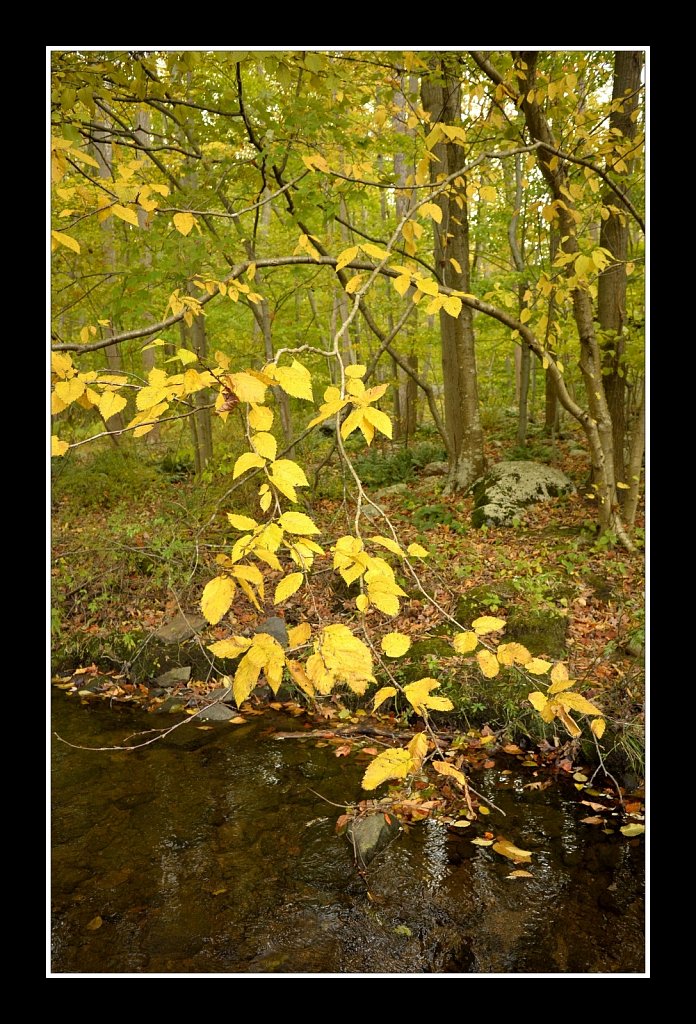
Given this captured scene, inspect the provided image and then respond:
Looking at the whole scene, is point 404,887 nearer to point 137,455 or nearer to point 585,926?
point 585,926

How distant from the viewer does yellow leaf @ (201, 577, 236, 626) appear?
137cm

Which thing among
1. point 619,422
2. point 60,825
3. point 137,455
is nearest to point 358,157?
point 619,422

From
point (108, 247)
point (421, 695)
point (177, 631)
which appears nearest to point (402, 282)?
point (421, 695)

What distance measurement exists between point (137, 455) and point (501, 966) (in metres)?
7.18

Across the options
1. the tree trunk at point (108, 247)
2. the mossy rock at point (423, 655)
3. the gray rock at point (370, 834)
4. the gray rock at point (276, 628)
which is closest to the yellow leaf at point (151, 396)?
the gray rock at point (370, 834)

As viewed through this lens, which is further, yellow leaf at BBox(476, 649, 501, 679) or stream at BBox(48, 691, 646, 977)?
stream at BBox(48, 691, 646, 977)

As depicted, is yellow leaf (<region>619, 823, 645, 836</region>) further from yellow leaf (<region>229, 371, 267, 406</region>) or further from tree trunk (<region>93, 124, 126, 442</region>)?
tree trunk (<region>93, 124, 126, 442</region>)

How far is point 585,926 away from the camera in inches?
115

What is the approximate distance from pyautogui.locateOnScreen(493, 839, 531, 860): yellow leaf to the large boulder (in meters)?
3.87

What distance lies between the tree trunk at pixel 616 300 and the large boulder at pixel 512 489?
2.94ft

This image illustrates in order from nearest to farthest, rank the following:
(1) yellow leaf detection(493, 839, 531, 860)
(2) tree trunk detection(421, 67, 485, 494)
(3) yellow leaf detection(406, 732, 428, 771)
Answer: (3) yellow leaf detection(406, 732, 428, 771) → (1) yellow leaf detection(493, 839, 531, 860) → (2) tree trunk detection(421, 67, 485, 494)

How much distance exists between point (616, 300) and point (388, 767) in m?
6.13

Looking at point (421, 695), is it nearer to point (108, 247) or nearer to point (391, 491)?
point (391, 491)

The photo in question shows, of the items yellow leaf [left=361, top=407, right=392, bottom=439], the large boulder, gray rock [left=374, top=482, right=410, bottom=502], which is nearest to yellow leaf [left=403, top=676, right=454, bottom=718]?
yellow leaf [left=361, top=407, right=392, bottom=439]
